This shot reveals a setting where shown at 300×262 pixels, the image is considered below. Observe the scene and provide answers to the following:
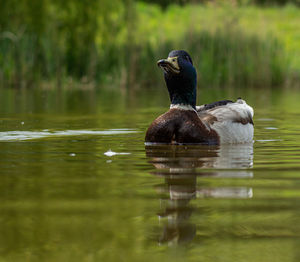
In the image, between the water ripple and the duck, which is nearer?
the duck

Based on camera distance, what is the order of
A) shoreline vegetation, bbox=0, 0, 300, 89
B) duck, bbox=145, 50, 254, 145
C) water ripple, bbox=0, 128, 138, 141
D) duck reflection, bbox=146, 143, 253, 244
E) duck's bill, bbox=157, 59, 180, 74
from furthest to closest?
shoreline vegetation, bbox=0, 0, 300, 89, water ripple, bbox=0, 128, 138, 141, duck's bill, bbox=157, 59, 180, 74, duck, bbox=145, 50, 254, 145, duck reflection, bbox=146, 143, 253, 244

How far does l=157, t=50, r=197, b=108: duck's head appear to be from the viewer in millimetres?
8398

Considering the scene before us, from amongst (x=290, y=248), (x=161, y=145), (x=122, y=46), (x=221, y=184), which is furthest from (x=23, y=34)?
(x=290, y=248)

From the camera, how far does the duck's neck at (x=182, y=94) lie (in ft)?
27.7

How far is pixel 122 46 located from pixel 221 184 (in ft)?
67.3

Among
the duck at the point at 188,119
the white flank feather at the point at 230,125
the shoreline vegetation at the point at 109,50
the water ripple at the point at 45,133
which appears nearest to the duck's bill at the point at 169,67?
the duck at the point at 188,119

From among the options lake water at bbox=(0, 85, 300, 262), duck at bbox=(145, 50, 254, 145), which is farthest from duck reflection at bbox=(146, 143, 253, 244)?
duck at bbox=(145, 50, 254, 145)

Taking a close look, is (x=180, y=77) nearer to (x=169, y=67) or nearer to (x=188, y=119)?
(x=169, y=67)

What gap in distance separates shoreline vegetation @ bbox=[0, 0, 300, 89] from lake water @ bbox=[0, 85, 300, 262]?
14.7 meters

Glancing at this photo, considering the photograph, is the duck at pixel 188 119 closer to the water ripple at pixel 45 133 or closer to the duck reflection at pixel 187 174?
the duck reflection at pixel 187 174

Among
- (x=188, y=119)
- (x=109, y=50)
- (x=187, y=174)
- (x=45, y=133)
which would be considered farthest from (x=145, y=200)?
(x=109, y=50)

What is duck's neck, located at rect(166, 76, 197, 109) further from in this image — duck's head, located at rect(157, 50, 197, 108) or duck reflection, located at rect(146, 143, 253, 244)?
duck reflection, located at rect(146, 143, 253, 244)

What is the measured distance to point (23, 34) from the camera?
24.9 metres

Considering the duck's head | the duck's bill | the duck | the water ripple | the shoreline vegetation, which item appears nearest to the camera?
the duck
